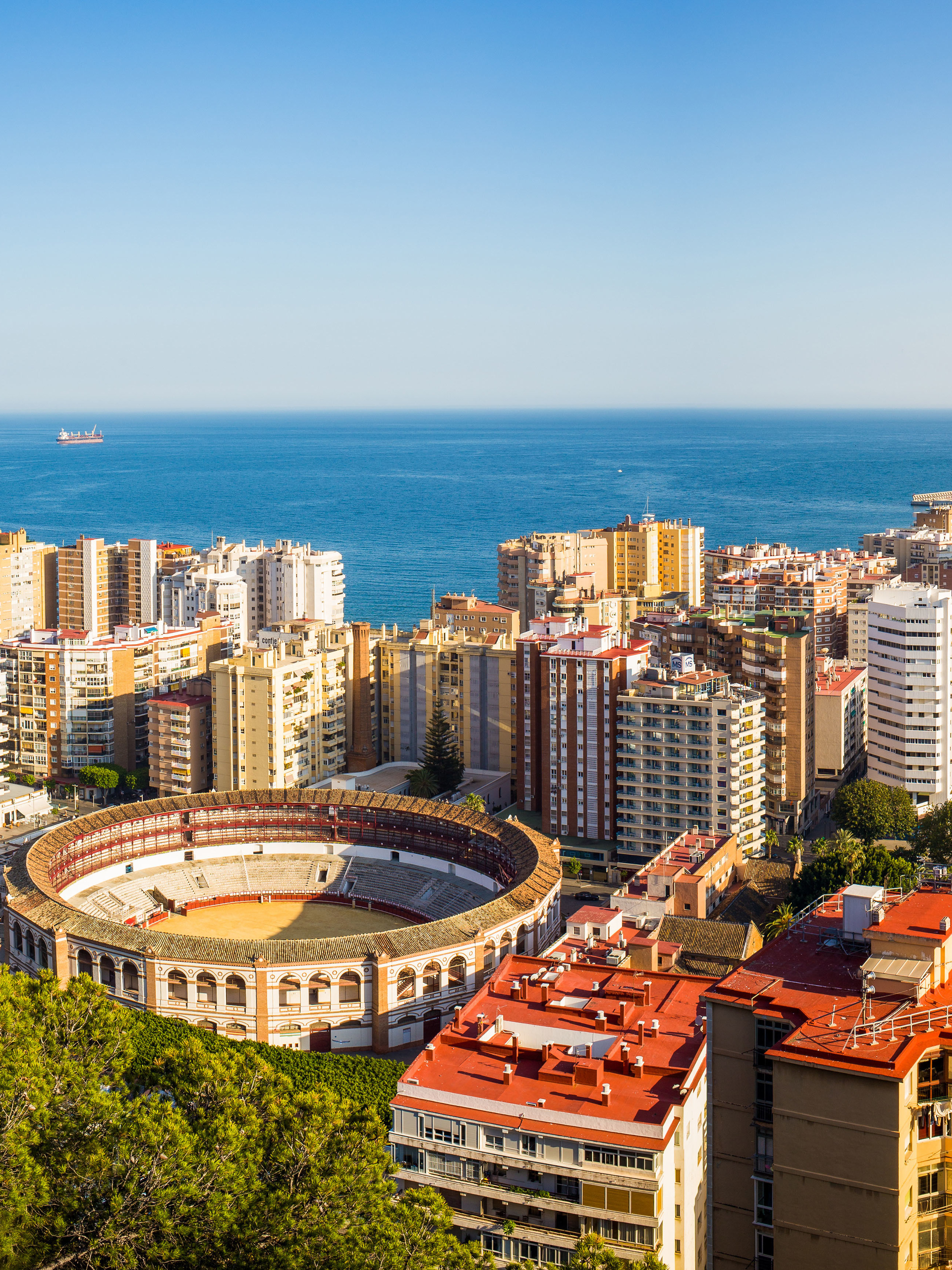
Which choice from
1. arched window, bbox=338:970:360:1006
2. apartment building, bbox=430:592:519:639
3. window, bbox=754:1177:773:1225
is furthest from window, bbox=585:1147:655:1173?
apartment building, bbox=430:592:519:639

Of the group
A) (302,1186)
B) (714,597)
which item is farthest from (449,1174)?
(714,597)

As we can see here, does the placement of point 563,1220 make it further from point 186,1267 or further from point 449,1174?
point 186,1267

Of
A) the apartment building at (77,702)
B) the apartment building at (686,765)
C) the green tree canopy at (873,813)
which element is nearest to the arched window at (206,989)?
the apartment building at (686,765)

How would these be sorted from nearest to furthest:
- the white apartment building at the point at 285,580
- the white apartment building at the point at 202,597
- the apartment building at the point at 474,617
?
the apartment building at the point at 474,617 → the white apartment building at the point at 202,597 → the white apartment building at the point at 285,580

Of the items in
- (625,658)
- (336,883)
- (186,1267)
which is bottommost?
(336,883)

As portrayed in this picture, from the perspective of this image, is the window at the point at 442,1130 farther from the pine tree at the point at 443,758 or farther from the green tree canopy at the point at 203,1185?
the pine tree at the point at 443,758

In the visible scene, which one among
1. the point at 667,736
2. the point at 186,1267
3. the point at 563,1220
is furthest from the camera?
the point at 667,736

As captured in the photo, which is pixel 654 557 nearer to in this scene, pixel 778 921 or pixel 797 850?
pixel 797 850

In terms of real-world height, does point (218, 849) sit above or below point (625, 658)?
below
